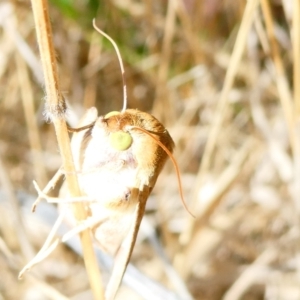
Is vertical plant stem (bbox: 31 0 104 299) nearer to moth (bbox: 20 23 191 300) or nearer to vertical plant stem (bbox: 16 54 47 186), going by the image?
moth (bbox: 20 23 191 300)

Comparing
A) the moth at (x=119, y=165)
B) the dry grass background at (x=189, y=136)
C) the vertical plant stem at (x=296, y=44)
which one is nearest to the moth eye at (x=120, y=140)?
the moth at (x=119, y=165)

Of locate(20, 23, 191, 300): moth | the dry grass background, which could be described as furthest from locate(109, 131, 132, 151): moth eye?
the dry grass background

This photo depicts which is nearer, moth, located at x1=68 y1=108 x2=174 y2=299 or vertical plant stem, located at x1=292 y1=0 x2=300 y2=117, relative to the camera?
moth, located at x1=68 y1=108 x2=174 y2=299

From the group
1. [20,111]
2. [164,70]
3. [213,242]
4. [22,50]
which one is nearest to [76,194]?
[22,50]

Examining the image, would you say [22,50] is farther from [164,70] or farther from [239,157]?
[239,157]

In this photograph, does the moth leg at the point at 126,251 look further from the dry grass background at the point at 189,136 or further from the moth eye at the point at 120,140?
the dry grass background at the point at 189,136

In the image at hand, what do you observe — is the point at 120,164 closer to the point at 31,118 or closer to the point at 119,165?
the point at 119,165

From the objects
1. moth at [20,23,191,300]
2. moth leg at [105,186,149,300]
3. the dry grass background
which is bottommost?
the dry grass background
